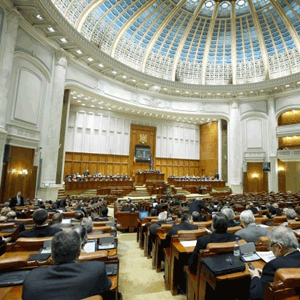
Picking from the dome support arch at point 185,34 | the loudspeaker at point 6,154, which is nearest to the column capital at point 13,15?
the loudspeaker at point 6,154

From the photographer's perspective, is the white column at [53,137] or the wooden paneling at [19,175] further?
the white column at [53,137]

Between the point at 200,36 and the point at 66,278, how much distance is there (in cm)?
2065

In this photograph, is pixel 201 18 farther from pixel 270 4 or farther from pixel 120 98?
pixel 120 98

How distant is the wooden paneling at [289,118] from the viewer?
55.2ft

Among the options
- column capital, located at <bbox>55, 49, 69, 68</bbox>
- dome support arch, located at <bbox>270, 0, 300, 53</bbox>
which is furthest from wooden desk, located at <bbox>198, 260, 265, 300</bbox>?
dome support arch, located at <bbox>270, 0, 300, 53</bbox>

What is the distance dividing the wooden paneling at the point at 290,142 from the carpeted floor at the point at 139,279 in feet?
58.8

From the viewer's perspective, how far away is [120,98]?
53.6 feet

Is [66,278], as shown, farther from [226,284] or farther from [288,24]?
[288,24]

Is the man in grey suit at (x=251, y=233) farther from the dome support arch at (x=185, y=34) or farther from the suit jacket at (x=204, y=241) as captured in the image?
the dome support arch at (x=185, y=34)

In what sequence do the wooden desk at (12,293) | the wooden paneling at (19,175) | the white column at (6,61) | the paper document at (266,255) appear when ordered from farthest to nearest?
the wooden paneling at (19,175) < the white column at (6,61) < the paper document at (266,255) < the wooden desk at (12,293)

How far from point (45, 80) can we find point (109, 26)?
22.8 feet

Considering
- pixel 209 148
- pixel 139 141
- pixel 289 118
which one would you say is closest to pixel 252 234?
pixel 139 141

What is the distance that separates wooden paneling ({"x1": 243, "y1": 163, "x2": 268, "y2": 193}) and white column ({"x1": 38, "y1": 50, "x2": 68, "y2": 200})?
15.1m

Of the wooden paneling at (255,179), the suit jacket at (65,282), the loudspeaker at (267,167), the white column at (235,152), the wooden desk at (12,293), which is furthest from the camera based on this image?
the white column at (235,152)
